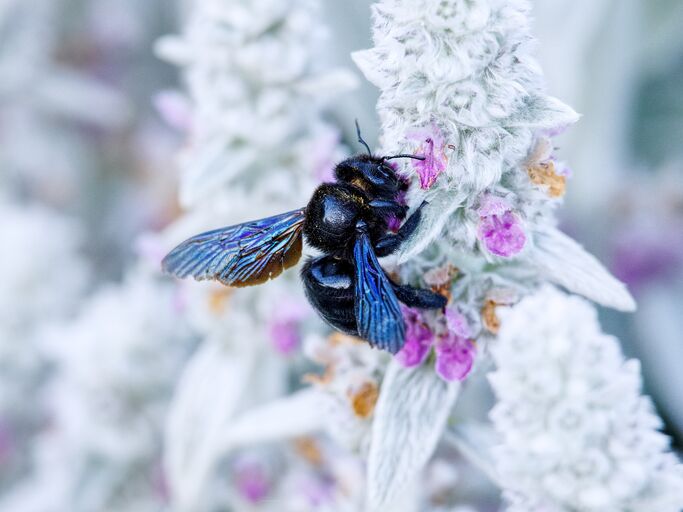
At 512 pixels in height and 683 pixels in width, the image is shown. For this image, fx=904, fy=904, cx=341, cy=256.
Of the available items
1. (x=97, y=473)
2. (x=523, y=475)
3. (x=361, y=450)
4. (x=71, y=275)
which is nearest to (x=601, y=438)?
(x=523, y=475)

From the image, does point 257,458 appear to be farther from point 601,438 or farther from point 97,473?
→ point 601,438

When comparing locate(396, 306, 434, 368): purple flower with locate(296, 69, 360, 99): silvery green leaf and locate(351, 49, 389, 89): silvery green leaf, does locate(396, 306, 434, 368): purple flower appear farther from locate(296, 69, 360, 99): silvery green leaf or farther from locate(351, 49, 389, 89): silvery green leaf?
locate(296, 69, 360, 99): silvery green leaf

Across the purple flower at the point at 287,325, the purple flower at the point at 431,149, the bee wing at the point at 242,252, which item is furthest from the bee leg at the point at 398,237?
the purple flower at the point at 287,325

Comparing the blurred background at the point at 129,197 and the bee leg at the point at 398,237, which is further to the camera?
the blurred background at the point at 129,197

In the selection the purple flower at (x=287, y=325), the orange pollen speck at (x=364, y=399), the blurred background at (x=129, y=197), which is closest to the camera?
the orange pollen speck at (x=364, y=399)

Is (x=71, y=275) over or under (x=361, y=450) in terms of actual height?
under

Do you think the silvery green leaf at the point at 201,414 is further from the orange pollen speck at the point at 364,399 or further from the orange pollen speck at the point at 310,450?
the orange pollen speck at the point at 364,399

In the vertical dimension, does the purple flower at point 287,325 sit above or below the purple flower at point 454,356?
below

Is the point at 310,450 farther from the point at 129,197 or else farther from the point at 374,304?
the point at 129,197
